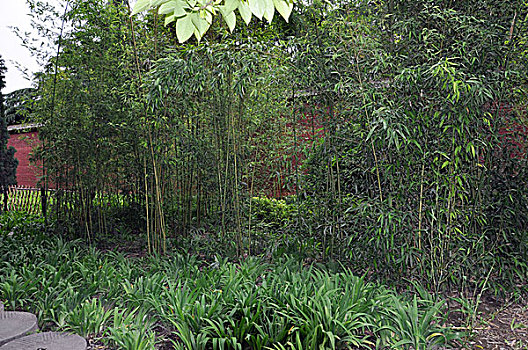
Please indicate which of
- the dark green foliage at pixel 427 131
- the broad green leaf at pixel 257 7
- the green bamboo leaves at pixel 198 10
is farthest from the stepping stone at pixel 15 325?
the broad green leaf at pixel 257 7

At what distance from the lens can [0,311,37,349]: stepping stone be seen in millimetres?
2144

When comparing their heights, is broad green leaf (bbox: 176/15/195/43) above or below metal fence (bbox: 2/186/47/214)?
above

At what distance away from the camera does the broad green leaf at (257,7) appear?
3.67 feet

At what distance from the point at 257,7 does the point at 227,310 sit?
1.64 meters

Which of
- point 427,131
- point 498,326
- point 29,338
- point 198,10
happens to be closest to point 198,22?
point 198,10

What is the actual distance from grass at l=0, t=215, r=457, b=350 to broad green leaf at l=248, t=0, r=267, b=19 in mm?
1449

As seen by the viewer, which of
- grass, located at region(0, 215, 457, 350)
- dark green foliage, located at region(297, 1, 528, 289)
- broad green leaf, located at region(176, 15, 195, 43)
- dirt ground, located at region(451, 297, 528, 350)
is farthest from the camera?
dark green foliage, located at region(297, 1, 528, 289)

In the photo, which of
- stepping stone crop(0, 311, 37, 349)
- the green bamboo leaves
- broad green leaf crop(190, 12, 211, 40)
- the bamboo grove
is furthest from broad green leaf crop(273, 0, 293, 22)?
stepping stone crop(0, 311, 37, 349)

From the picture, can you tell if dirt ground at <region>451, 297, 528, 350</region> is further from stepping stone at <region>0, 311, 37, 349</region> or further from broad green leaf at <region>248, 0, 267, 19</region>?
stepping stone at <region>0, 311, 37, 349</region>

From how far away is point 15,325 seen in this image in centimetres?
226

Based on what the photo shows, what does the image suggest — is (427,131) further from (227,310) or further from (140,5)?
(140,5)

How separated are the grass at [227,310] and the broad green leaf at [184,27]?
4.50ft

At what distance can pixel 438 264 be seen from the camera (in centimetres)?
258

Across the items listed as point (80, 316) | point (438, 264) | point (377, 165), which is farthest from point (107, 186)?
point (438, 264)
